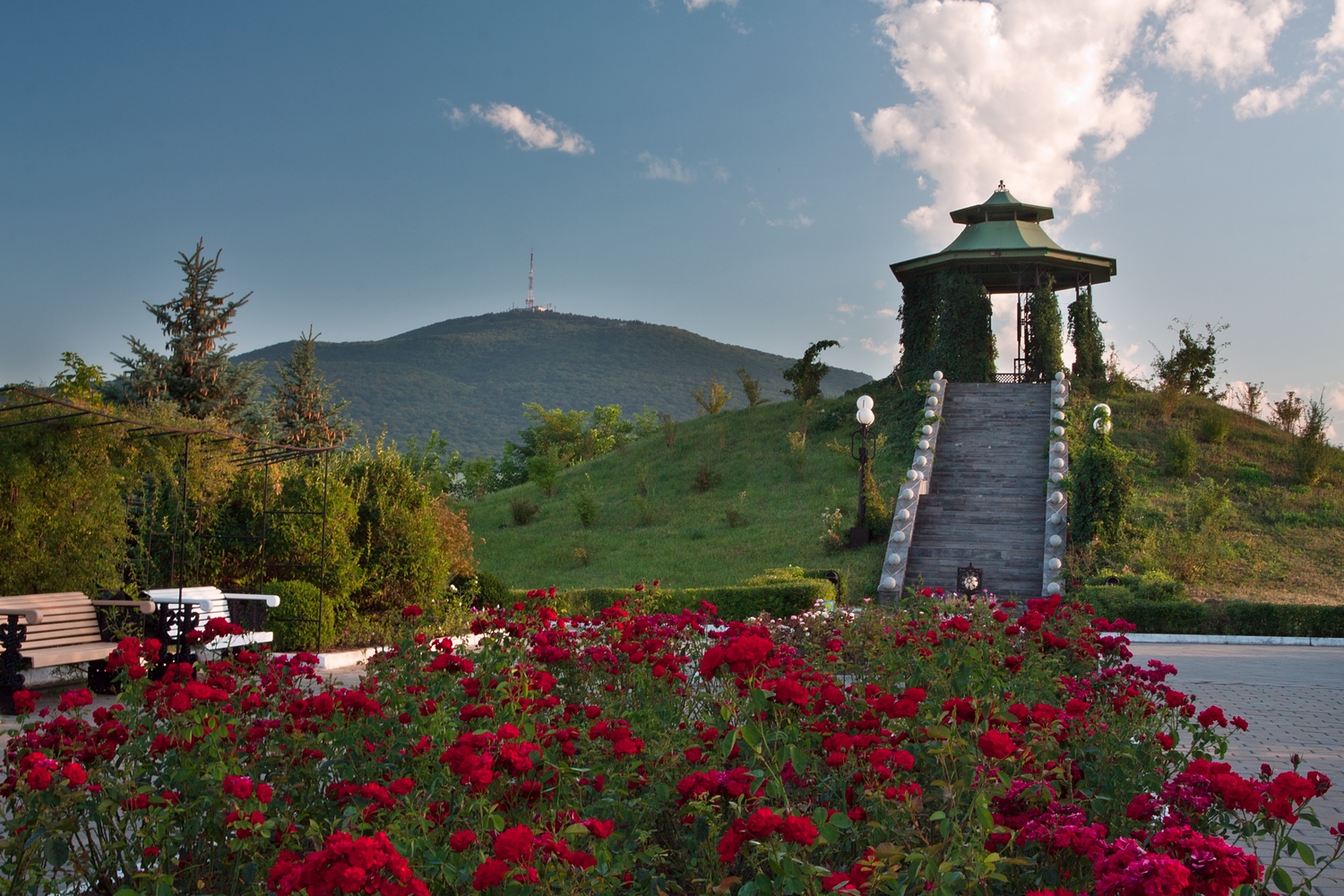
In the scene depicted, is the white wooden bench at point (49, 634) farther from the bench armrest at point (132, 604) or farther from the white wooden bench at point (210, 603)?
the white wooden bench at point (210, 603)

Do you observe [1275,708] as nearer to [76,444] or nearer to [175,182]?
[76,444]

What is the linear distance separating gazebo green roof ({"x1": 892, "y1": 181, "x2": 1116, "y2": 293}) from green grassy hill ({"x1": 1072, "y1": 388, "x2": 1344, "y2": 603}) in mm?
3909

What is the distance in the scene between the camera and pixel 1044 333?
22.0 metres

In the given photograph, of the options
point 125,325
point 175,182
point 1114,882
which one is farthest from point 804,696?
point 125,325

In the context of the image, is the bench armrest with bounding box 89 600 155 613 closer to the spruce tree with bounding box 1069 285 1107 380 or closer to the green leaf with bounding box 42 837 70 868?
the green leaf with bounding box 42 837 70 868

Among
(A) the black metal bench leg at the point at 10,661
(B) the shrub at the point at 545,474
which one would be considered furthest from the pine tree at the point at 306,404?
(A) the black metal bench leg at the point at 10,661

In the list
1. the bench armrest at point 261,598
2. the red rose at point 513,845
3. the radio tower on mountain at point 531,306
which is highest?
Answer: the radio tower on mountain at point 531,306

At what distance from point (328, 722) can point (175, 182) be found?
16571 mm

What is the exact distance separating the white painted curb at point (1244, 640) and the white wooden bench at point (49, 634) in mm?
10864

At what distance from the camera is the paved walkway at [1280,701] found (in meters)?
5.12

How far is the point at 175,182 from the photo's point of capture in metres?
16.7

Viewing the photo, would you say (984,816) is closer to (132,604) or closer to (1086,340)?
(132,604)

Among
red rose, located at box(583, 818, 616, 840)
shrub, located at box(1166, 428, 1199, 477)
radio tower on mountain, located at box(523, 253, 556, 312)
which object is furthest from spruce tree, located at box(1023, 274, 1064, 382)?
radio tower on mountain, located at box(523, 253, 556, 312)

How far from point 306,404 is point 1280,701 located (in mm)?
19887
